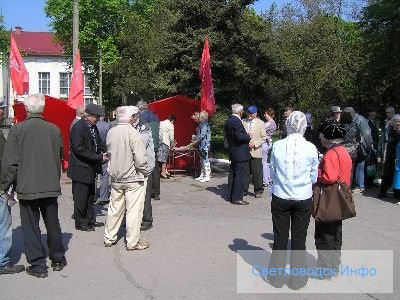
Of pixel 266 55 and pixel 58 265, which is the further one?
pixel 266 55

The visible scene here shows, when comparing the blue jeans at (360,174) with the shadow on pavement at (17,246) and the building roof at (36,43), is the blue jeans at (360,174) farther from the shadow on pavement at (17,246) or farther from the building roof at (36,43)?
the building roof at (36,43)

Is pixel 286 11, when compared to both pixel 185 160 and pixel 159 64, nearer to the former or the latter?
pixel 159 64

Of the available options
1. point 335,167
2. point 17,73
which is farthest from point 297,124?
point 17,73

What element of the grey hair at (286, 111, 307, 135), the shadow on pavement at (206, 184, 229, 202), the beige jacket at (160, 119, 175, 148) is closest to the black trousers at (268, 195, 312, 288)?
the grey hair at (286, 111, 307, 135)

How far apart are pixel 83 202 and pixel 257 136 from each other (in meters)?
4.08

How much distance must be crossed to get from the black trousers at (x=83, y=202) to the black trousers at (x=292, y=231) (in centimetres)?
337

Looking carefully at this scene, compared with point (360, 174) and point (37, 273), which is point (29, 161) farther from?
point (360, 174)

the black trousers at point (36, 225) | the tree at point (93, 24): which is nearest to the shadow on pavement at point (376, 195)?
the black trousers at point (36, 225)

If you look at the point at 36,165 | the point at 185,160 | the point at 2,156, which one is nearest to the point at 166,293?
the point at 36,165

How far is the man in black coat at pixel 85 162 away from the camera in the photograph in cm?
678

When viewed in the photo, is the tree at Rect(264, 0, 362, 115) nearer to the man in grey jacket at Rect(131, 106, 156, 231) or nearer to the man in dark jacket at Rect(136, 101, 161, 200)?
the man in dark jacket at Rect(136, 101, 161, 200)

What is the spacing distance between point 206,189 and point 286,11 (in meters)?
27.4

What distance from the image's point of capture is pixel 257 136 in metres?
9.65

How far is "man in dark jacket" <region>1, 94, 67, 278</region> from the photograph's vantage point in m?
4.99
